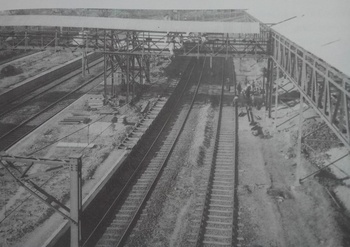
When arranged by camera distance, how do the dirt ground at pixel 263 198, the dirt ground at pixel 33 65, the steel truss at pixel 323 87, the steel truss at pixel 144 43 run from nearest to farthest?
the steel truss at pixel 323 87 → the dirt ground at pixel 263 198 → the steel truss at pixel 144 43 → the dirt ground at pixel 33 65

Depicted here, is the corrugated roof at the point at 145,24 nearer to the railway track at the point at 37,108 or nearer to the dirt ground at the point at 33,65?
the dirt ground at the point at 33,65

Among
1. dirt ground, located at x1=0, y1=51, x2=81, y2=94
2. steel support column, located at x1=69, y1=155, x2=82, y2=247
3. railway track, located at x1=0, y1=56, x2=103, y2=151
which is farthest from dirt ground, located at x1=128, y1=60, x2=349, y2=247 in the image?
dirt ground, located at x1=0, y1=51, x2=81, y2=94

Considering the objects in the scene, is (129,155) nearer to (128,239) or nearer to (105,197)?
(105,197)

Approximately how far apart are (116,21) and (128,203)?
12.9m

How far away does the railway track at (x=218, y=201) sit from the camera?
1014cm

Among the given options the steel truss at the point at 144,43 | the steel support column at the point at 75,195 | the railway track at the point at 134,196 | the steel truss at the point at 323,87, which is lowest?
the railway track at the point at 134,196

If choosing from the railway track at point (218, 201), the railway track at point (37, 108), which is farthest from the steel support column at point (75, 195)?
the railway track at point (37, 108)

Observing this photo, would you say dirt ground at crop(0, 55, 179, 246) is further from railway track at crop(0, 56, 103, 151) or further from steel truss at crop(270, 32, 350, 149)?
steel truss at crop(270, 32, 350, 149)

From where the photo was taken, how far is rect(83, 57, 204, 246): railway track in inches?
406

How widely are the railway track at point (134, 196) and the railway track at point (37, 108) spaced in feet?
22.6

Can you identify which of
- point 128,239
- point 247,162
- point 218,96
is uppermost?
point 218,96

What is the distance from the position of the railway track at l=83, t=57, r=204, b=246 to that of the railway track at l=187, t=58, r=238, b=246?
191cm

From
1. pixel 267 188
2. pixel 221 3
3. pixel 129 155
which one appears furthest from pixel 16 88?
pixel 267 188

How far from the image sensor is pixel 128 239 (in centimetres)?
1015
